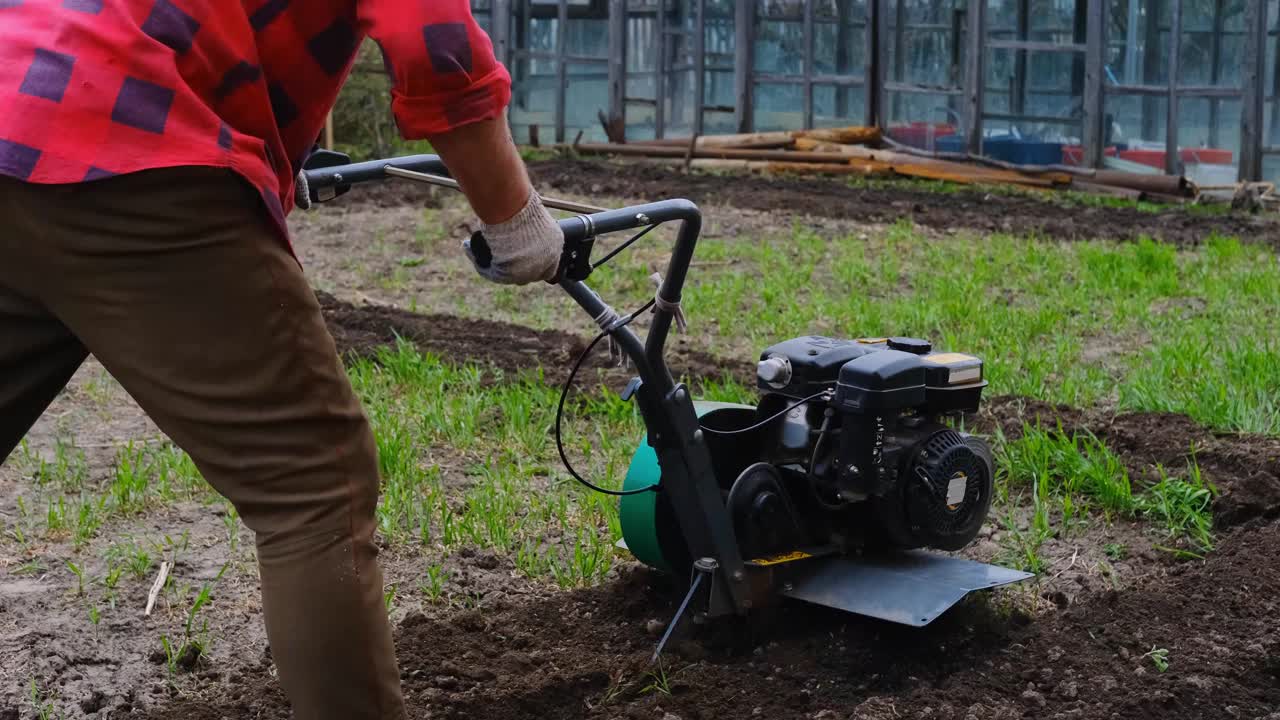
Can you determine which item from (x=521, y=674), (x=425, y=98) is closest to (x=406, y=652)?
(x=521, y=674)

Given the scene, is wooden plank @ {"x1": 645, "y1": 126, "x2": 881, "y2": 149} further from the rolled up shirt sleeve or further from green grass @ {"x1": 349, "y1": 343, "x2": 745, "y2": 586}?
the rolled up shirt sleeve

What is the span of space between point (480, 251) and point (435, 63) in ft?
1.50

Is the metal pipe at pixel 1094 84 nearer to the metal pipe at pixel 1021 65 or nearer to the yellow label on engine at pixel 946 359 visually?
the metal pipe at pixel 1021 65

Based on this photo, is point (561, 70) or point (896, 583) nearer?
point (896, 583)

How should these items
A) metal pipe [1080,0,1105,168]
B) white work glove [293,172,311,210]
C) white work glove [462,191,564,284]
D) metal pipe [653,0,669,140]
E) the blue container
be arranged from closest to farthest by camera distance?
white work glove [462,191,564,284] → white work glove [293,172,311,210] → metal pipe [1080,0,1105,168] → the blue container → metal pipe [653,0,669,140]

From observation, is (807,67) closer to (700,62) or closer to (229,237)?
(700,62)

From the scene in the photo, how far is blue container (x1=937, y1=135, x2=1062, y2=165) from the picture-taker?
13.0m

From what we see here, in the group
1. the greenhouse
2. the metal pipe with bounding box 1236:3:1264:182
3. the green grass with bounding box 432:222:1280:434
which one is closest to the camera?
the green grass with bounding box 432:222:1280:434

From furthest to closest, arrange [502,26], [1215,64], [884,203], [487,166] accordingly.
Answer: [502,26]
[1215,64]
[884,203]
[487,166]

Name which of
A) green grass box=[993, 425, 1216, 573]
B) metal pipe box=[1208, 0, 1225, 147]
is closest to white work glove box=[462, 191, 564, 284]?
green grass box=[993, 425, 1216, 573]

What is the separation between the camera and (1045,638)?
10.5ft

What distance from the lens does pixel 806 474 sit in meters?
3.19

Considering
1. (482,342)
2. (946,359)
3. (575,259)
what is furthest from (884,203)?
(575,259)

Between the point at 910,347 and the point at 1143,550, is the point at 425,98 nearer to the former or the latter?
the point at 910,347
